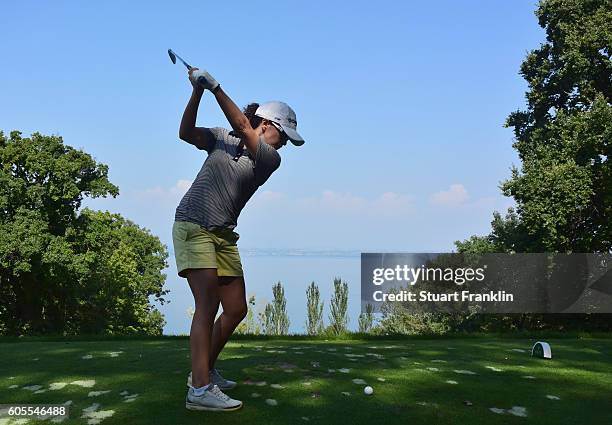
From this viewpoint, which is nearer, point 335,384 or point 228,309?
point 228,309

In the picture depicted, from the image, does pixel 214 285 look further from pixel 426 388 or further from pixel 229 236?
pixel 426 388

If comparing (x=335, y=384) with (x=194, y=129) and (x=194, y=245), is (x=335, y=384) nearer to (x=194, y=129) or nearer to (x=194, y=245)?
(x=194, y=245)

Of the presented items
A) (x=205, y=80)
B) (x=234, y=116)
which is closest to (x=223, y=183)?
(x=234, y=116)

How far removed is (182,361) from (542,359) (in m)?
4.45

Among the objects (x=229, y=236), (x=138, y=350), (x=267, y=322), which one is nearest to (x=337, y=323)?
(x=267, y=322)

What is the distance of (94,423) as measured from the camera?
4.61 m

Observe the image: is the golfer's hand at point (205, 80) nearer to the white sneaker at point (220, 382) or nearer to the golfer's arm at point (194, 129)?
the golfer's arm at point (194, 129)

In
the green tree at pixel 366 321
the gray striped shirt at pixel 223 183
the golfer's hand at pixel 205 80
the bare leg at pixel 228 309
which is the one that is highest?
the golfer's hand at pixel 205 80

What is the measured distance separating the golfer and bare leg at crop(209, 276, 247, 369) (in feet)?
0.25

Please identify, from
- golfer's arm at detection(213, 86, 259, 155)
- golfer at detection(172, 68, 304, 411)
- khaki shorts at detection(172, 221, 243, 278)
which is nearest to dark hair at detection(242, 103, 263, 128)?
golfer at detection(172, 68, 304, 411)

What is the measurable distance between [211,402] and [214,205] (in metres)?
1.50

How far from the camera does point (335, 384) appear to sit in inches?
230

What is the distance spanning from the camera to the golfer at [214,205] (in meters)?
4.88

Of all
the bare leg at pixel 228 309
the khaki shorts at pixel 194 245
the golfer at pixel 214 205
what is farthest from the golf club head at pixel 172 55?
the bare leg at pixel 228 309
